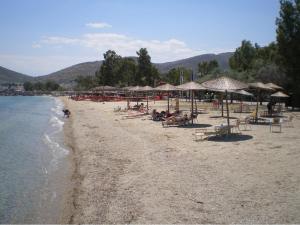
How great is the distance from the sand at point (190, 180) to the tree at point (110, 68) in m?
82.5

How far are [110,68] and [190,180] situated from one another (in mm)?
90915

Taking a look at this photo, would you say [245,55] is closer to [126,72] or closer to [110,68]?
[126,72]

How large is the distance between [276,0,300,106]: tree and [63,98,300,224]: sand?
1845cm

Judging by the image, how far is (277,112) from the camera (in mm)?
26641

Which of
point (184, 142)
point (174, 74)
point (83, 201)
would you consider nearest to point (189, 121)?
point (184, 142)

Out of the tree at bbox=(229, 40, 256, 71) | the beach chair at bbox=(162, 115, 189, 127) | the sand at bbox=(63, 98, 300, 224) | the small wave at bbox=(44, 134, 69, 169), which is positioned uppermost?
the tree at bbox=(229, 40, 256, 71)

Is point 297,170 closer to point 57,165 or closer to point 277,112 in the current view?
point 57,165

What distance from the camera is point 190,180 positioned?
998cm

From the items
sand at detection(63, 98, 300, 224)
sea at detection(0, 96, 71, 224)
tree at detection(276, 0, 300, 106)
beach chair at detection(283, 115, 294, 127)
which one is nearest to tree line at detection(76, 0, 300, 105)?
tree at detection(276, 0, 300, 106)

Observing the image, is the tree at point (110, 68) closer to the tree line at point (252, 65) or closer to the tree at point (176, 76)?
the tree line at point (252, 65)

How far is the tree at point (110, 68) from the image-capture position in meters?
98.6

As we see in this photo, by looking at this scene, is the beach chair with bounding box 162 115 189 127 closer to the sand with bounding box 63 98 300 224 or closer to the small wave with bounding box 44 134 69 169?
the sand with bounding box 63 98 300 224

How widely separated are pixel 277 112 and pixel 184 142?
44.1 ft

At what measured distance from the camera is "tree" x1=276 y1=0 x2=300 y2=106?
33375mm
